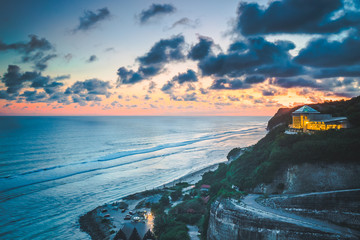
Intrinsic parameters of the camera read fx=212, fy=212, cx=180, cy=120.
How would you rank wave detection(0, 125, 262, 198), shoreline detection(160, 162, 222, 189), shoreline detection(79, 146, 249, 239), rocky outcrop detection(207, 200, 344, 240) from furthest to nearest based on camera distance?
shoreline detection(160, 162, 222, 189), wave detection(0, 125, 262, 198), shoreline detection(79, 146, 249, 239), rocky outcrop detection(207, 200, 344, 240)

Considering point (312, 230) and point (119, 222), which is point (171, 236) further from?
point (312, 230)

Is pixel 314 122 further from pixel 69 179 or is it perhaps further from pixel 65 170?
pixel 65 170

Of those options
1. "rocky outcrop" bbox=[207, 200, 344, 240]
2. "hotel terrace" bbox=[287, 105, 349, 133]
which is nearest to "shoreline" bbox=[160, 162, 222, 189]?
"hotel terrace" bbox=[287, 105, 349, 133]

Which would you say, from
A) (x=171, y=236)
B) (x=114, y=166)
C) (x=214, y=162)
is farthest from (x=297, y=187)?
(x=114, y=166)

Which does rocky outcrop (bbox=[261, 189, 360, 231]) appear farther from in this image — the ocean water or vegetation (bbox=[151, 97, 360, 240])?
the ocean water

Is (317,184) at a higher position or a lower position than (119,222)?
higher

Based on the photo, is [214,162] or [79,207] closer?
[79,207]
